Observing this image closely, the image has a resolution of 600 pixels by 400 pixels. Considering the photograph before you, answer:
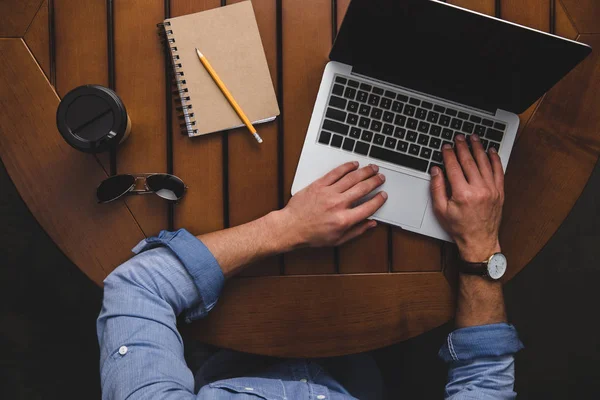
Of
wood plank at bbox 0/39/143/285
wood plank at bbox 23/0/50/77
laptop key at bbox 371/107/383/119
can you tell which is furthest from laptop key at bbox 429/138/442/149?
wood plank at bbox 23/0/50/77

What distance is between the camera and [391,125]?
2.72 ft

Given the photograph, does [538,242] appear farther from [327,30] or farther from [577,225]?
[577,225]

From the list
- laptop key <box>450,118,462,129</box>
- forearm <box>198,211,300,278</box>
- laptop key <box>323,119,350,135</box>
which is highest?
laptop key <box>450,118,462,129</box>

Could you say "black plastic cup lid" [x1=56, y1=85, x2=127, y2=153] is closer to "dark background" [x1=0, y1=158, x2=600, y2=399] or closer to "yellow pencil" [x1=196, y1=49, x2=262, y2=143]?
"yellow pencil" [x1=196, y1=49, x2=262, y2=143]

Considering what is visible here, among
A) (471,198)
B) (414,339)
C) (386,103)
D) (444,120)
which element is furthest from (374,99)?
(414,339)

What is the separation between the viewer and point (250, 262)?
32.4 inches

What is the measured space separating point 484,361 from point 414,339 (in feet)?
1.97

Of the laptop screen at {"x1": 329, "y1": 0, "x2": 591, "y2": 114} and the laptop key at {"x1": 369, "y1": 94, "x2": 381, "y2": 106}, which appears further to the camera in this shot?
the laptop key at {"x1": 369, "y1": 94, "x2": 381, "y2": 106}

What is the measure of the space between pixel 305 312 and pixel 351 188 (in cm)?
23

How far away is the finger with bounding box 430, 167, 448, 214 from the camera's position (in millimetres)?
825

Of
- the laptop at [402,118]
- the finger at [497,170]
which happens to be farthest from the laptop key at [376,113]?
the finger at [497,170]

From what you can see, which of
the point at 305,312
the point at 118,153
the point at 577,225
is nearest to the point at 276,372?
the point at 305,312

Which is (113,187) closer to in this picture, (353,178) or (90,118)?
(90,118)

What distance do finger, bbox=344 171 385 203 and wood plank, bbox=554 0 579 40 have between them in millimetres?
422
